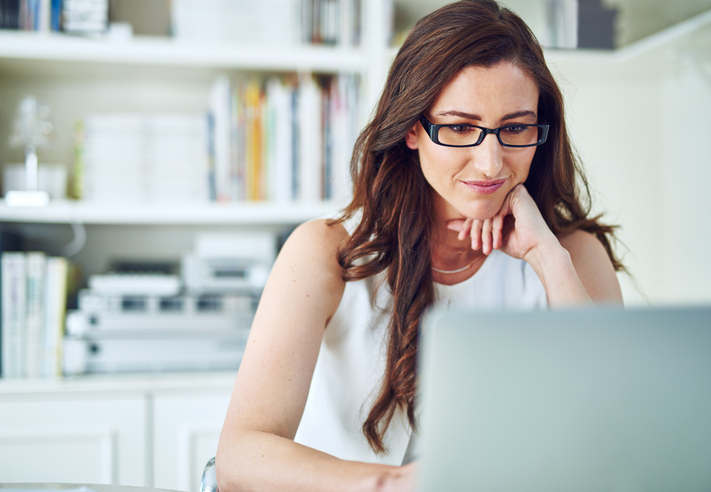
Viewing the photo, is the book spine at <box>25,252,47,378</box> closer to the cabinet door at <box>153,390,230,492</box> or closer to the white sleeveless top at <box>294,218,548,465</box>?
the cabinet door at <box>153,390,230,492</box>

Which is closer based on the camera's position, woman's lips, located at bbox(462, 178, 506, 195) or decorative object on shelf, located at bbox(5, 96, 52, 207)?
woman's lips, located at bbox(462, 178, 506, 195)

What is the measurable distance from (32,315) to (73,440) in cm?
37

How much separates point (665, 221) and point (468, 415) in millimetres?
1907

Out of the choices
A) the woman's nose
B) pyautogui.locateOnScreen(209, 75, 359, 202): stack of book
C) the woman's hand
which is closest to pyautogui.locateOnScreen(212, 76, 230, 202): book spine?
pyautogui.locateOnScreen(209, 75, 359, 202): stack of book

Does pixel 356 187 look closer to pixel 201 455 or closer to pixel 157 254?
pixel 201 455

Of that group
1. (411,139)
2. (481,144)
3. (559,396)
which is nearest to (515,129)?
(481,144)

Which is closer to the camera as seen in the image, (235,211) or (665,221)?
(235,211)

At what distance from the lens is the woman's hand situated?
3.43 ft

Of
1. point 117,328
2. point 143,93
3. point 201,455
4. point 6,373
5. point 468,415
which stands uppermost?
point 143,93

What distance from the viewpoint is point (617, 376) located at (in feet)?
1.33

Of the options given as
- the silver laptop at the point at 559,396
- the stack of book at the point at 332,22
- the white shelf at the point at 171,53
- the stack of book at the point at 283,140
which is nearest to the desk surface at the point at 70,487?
the silver laptop at the point at 559,396

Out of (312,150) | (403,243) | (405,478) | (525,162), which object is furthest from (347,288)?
(312,150)

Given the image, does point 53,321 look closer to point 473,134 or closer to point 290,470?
point 290,470

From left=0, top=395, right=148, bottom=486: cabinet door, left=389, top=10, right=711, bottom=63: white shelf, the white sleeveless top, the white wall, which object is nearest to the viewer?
the white sleeveless top
